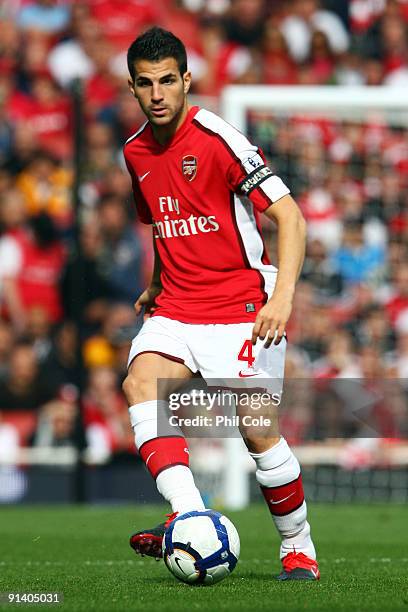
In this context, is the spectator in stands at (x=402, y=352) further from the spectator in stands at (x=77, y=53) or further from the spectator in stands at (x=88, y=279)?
the spectator in stands at (x=77, y=53)

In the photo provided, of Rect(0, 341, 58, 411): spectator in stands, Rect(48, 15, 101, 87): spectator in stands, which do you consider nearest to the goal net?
Rect(0, 341, 58, 411): spectator in stands

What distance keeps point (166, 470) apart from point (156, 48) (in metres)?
1.74

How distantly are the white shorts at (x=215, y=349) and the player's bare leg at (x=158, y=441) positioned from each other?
0.06m

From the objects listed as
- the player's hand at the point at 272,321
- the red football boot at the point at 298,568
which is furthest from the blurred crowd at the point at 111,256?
the player's hand at the point at 272,321

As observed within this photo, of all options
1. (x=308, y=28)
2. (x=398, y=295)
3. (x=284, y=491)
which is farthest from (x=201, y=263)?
(x=308, y=28)

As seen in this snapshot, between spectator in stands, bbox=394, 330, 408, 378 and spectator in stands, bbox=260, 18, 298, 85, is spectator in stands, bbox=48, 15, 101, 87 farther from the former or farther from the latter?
spectator in stands, bbox=394, 330, 408, 378

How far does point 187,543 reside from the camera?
5105 mm

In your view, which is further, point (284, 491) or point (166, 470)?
point (284, 491)

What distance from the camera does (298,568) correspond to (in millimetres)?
5809

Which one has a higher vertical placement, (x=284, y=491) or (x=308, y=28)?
(x=308, y=28)

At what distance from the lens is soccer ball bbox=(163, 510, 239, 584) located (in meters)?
5.12

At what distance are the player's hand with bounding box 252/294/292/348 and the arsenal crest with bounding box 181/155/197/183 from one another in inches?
30.3

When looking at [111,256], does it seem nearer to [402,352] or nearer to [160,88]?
→ [402,352]

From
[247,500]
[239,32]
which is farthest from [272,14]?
[247,500]
